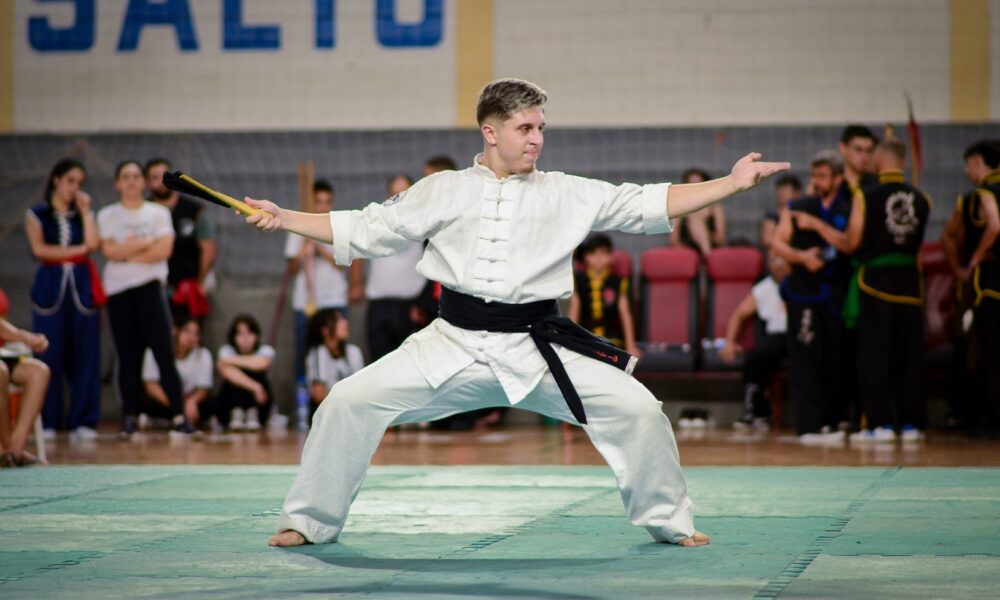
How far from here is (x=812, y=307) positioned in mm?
8648

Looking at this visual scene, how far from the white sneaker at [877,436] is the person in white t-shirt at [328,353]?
3567 mm

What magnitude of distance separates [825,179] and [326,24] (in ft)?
17.4

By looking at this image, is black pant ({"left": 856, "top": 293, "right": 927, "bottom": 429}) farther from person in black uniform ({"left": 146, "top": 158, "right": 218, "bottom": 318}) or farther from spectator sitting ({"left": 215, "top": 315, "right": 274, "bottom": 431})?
person in black uniform ({"left": 146, "top": 158, "right": 218, "bottom": 318})

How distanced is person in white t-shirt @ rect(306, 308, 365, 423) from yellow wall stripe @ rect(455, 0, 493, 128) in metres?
2.86

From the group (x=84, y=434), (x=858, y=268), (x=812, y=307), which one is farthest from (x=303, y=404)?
(x=858, y=268)

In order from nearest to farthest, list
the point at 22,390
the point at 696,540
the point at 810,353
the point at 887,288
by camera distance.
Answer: the point at 696,540 → the point at 22,390 → the point at 887,288 → the point at 810,353

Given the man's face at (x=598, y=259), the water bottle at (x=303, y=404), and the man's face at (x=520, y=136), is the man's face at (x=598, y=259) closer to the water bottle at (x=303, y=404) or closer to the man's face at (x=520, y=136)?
the water bottle at (x=303, y=404)

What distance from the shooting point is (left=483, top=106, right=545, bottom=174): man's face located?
4316mm

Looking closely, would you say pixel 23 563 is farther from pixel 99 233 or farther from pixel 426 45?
pixel 426 45

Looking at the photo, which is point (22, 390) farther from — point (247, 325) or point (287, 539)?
point (287, 539)

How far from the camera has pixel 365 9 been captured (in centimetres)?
1231

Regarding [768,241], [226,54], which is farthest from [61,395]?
[768,241]

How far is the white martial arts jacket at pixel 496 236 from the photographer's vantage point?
427 centimetres

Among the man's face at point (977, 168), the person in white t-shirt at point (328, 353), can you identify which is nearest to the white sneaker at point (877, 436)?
the man's face at point (977, 168)
